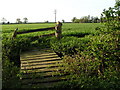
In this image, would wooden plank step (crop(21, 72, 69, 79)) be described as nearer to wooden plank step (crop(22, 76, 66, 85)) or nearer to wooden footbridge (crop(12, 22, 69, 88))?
wooden footbridge (crop(12, 22, 69, 88))

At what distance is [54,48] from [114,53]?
13.8 feet

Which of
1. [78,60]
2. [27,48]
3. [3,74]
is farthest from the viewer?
[27,48]

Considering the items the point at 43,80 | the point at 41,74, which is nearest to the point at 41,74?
the point at 41,74

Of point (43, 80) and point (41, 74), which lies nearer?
point (43, 80)

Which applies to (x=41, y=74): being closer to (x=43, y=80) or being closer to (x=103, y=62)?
(x=43, y=80)

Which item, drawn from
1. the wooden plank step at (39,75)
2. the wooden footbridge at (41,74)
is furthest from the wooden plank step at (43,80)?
the wooden plank step at (39,75)

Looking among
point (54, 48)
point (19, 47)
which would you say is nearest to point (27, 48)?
point (19, 47)

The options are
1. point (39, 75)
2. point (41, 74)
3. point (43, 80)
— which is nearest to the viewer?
point (43, 80)

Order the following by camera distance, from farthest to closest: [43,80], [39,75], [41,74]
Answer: [41,74]
[39,75]
[43,80]

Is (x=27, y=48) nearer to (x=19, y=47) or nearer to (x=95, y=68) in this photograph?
(x=19, y=47)

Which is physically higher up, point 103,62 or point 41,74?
point 103,62

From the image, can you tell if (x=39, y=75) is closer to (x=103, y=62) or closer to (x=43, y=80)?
(x=43, y=80)

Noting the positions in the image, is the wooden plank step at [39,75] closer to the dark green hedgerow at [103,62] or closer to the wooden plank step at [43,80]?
the wooden plank step at [43,80]

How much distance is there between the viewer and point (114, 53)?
5648 millimetres
